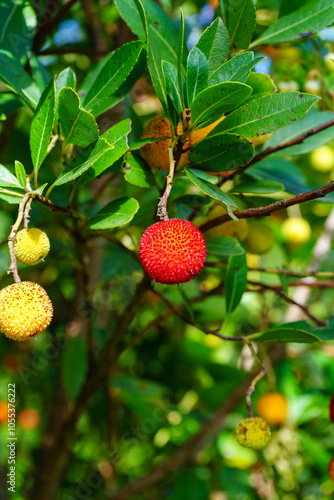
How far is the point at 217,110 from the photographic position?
61cm

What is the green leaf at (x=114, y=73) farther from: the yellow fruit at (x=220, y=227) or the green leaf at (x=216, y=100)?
the yellow fruit at (x=220, y=227)

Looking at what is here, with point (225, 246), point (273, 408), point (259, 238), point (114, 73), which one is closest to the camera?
point (114, 73)

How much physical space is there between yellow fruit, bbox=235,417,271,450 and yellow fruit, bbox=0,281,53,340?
1.20 ft

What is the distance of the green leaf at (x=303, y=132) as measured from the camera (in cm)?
87

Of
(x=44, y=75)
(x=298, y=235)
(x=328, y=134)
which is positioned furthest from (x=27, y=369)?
(x=328, y=134)

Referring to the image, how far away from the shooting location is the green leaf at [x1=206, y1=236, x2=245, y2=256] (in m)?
0.79

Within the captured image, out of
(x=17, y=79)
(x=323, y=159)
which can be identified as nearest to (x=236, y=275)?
(x=17, y=79)

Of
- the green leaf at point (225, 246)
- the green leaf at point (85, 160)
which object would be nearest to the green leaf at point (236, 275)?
the green leaf at point (225, 246)

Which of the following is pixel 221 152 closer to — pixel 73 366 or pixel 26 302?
pixel 26 302

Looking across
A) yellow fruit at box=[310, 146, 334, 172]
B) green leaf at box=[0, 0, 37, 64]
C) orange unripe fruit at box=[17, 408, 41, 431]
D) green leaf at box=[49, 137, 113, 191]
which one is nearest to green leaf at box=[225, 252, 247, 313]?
green leaf at box=[49, 137, 113, 191]

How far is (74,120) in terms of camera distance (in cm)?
63

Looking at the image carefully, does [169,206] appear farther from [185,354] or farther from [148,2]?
[185,354]

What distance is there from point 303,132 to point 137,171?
37 centimetres

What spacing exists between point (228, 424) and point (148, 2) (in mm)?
1372
